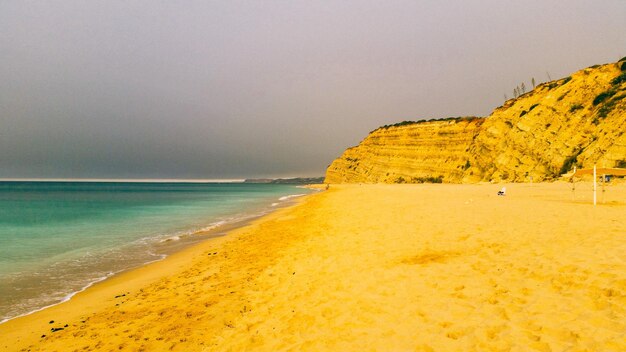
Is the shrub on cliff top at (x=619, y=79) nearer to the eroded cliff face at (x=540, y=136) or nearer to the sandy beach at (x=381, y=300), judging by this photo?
the eroded cliff face at (x=540, y=136)

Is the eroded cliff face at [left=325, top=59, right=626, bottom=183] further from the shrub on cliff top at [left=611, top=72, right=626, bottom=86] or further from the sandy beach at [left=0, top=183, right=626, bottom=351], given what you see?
the sandy beach at [left=0, top=183, right=626, bottom=351]

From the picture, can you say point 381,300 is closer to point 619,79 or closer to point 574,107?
point 574,107

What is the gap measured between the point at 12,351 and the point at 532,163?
197ft

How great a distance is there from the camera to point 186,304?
706 cm

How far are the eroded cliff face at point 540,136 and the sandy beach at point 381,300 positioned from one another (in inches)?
1632

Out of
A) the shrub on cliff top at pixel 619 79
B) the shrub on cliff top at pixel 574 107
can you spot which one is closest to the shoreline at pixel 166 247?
the shrub on cliff top at pixel 574 107

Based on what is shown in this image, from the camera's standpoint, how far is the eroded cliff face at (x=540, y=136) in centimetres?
4041

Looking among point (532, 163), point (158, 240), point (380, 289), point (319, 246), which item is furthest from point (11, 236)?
point (532, 163)

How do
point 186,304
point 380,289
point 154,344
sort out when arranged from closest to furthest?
point 154,344
point 380,289
point 186,304


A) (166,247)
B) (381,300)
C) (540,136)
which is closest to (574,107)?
(540,136)

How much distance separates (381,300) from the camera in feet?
19.1

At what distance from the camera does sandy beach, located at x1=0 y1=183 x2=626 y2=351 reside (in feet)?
14.3

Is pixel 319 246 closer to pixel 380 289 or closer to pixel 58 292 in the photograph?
pixel 380 289

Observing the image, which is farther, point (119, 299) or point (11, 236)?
point (11, 236)
